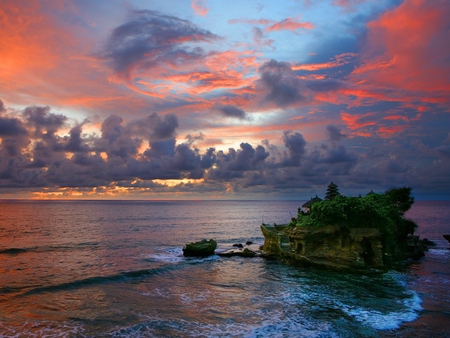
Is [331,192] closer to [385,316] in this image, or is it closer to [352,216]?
[352,216]

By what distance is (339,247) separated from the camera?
41.2 m

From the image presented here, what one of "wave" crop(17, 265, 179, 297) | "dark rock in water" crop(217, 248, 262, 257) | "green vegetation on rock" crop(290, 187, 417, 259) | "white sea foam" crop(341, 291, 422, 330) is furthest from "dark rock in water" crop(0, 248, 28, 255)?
"white sea foam" crop(341, 291, 422, 330)

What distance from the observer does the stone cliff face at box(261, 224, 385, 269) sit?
39.8 m

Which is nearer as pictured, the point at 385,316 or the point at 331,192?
the point at 385,316

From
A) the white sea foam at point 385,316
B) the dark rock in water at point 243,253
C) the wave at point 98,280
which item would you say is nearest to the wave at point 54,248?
the wave at point 98,280

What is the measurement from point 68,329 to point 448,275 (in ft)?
142

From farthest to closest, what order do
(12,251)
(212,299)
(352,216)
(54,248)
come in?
(54,248), (12,251), (352,216), (212,299)

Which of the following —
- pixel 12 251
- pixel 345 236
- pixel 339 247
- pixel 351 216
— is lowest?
pixel 12 251

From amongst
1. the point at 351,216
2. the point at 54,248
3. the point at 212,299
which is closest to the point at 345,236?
the point at 351,216

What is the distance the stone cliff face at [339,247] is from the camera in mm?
39812

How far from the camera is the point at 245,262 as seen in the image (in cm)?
4947

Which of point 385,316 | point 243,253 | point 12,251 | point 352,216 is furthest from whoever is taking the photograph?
point 12,251

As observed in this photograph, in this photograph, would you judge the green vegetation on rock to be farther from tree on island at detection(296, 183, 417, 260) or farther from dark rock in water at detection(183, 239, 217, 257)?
dark rock in water at detection(183, 239, 217, 257)

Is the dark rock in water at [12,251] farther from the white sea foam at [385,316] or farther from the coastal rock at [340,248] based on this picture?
the white sea foam at [385,316]
